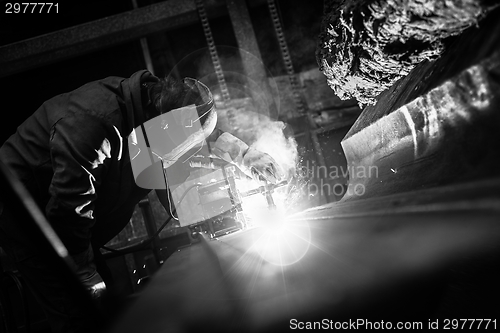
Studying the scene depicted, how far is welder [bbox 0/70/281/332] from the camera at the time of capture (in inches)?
75.2

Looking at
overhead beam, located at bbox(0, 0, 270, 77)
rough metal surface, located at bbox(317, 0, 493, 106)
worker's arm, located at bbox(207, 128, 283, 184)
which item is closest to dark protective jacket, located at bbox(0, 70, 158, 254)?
worker's arm, located at bbox(207, 128, 283, 184)

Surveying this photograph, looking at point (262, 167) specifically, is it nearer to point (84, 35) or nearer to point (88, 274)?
point (88, 274)

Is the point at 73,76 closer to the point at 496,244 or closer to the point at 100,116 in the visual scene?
the point at 100,116

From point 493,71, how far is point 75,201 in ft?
6.66

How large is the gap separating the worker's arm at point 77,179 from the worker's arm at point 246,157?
1238 mm

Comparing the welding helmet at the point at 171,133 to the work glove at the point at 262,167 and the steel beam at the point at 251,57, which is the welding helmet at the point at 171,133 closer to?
the work glove at the point at 262,167

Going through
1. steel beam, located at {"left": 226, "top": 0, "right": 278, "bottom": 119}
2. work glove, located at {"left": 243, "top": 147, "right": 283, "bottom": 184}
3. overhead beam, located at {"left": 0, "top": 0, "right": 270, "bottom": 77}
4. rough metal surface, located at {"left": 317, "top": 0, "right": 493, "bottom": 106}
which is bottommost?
work glove, located at {"left": 243, "top": 147, "right": 283, "bottom": 184}

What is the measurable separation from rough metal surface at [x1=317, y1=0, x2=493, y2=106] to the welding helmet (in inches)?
38.0

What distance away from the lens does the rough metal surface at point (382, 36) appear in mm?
1020

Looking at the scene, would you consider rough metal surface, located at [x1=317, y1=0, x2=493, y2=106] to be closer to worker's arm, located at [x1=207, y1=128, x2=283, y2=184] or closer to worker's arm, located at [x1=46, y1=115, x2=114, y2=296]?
worker's arm, located at [x1=207, y1=128, x2=283, y2=184]

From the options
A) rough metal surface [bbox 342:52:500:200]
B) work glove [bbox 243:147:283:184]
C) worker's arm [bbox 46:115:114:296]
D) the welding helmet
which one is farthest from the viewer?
work glove [bbox 243:147:283:184]

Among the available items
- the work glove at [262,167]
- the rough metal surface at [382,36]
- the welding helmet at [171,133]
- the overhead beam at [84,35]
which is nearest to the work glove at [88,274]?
the welding helmet at [171,133]

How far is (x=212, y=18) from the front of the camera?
14.3 ft

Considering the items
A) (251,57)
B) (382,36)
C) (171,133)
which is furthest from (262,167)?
(251,57)
